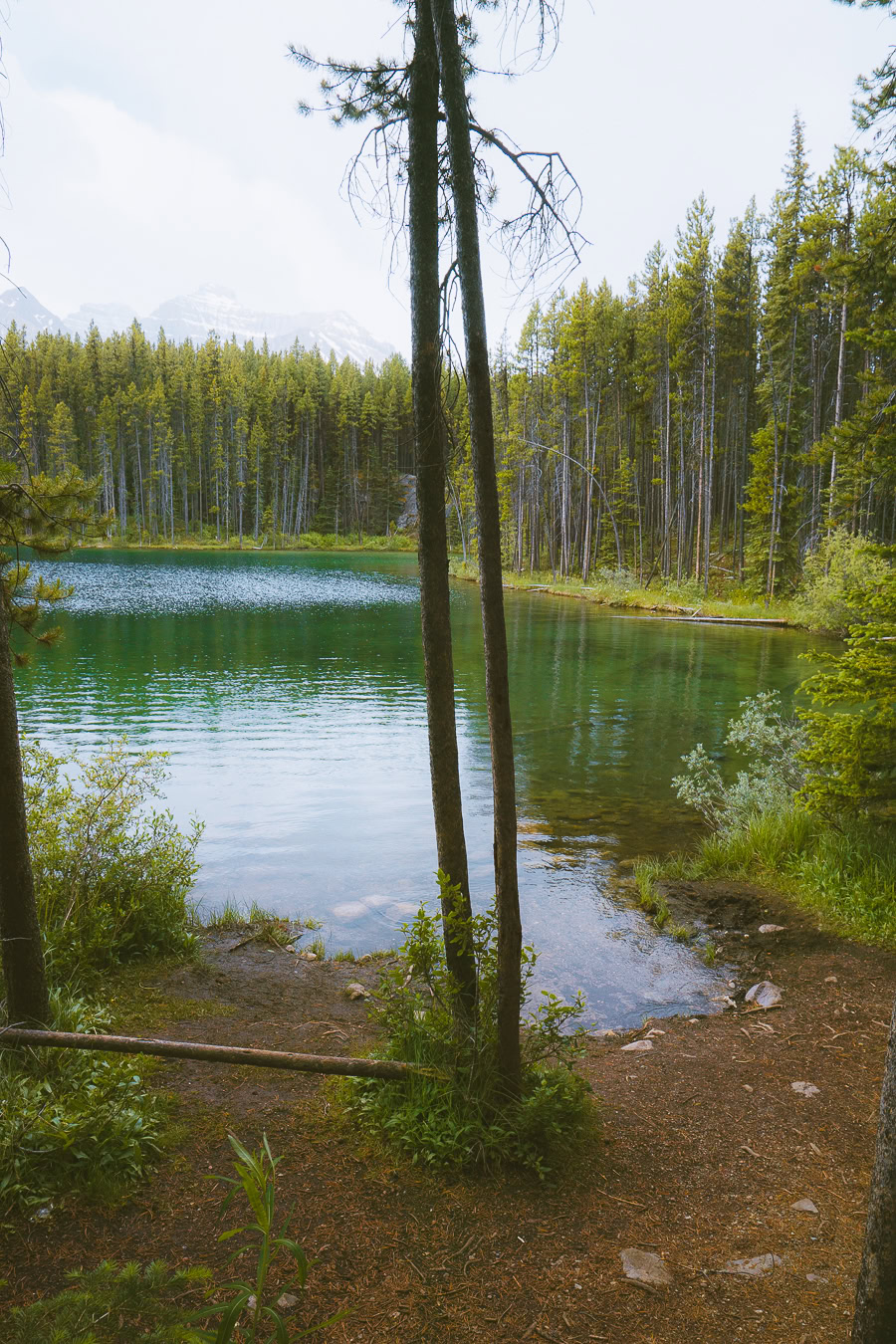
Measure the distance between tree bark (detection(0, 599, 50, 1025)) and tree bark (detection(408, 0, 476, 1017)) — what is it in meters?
1.98

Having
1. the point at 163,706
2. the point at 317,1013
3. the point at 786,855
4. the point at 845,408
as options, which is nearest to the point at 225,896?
the point at 317,1013

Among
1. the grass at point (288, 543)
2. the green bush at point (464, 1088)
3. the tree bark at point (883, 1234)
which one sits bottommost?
the green bush at point (464, 1088)

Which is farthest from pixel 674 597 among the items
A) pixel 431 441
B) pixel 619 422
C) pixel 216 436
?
pixel 216 436

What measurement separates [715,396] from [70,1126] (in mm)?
42774

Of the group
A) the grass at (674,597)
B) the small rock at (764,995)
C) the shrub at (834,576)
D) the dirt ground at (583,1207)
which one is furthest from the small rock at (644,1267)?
the grass at (674,597)

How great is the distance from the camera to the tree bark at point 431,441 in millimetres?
3414

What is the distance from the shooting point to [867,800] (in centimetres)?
666

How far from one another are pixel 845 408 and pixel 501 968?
37908 mm

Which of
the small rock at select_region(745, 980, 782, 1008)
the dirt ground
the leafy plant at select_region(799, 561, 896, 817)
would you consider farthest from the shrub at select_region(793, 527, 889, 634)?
the dirt ground

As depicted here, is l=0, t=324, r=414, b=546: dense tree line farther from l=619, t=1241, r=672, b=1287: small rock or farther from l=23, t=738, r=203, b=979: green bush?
l=619, t=1241, r=672, b=1287: small rock

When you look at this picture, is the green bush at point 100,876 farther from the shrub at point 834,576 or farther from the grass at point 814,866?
the shrub at point 834,576

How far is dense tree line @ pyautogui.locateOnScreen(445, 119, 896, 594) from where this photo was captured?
30.1 metres

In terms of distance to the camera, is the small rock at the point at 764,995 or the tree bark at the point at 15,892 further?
the small rock at the point at 764,995

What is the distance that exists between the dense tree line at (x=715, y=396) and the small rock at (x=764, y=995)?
1515 cm
